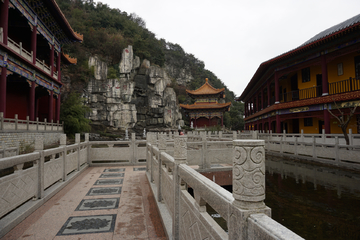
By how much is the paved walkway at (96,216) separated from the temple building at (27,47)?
911cm

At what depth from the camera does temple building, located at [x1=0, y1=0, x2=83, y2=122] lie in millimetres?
10625

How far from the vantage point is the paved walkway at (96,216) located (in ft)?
9.78

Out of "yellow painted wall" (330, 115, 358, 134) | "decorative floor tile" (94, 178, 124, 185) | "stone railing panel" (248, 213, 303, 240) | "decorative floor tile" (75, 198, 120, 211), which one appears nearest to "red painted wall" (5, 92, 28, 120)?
"decorative floor tile" (94, 178, 124, 185)

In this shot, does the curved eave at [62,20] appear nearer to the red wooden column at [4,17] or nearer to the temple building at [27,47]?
the temple building at [27,47]

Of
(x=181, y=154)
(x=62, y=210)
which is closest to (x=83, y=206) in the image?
(x=62, y=210)

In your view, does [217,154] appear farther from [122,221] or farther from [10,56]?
[10,56]

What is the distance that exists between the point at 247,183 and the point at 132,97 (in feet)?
102

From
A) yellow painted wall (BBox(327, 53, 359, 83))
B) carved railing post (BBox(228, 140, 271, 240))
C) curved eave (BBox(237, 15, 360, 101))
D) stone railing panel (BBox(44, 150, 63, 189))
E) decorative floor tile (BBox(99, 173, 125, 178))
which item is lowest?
decorative floor tile (BBox(99, 173, 125, 178))

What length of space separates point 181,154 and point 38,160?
3153 millimetres

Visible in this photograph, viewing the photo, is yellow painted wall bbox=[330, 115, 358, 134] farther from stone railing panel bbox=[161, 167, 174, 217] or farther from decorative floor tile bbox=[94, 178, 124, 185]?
stone railing panel bbox=[161, 167, 174, 217]

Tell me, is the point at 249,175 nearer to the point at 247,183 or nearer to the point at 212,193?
the point at 247,183

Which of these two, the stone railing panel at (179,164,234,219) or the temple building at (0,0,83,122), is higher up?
the temple building at (0,0,83,122)

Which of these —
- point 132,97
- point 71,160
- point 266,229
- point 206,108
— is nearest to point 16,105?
point 71,160

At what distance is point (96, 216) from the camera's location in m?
3.59
